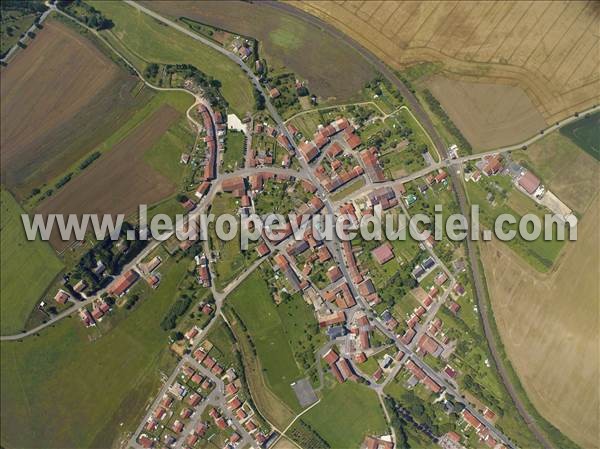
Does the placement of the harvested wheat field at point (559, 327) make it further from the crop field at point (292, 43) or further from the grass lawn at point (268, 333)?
the crop field at point (292, 43)

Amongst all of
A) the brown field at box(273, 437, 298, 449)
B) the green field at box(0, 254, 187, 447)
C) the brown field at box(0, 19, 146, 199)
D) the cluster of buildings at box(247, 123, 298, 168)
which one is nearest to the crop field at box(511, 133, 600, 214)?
the cluster of buildings at box(247, 123, 298, 168)

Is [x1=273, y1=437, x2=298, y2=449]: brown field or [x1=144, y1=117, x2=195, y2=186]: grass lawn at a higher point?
[x1=144, y1=117, x2=195, y2=186]: grass lawn

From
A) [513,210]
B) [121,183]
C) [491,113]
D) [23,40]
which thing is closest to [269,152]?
[121,183]

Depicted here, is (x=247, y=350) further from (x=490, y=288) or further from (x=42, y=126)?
(x=42, y=126)

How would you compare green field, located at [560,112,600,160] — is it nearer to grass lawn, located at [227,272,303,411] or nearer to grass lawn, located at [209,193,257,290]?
grass lawn, located at [209,193,257,290]

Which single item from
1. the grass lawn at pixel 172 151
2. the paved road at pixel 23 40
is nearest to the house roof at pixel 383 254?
the grass lawn at pixel 172 151

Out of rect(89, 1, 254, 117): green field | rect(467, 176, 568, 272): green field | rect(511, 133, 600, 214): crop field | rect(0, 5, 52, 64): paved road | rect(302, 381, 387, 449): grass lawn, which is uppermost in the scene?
rect(511, 133, 600, 214): crop field

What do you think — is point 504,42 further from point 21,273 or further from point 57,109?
point 21,273
